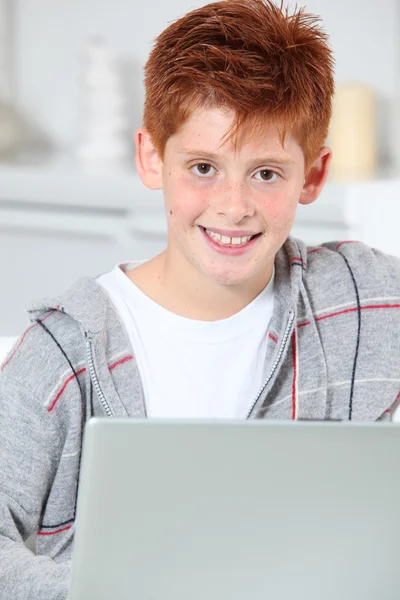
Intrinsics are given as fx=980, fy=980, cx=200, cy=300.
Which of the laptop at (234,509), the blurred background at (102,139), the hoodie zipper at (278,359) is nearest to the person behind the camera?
the laptop at (234,509)

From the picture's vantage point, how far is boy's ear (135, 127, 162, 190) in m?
1.33

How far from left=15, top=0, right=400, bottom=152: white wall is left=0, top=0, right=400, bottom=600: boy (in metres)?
1.82

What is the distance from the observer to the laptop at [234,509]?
0.70 meters

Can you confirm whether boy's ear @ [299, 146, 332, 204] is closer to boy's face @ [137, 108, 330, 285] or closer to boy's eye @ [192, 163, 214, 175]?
boy's face @ [137, 108, 330, 285]

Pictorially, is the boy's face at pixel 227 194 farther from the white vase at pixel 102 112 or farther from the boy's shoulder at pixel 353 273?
the white vase at pixel 102 112

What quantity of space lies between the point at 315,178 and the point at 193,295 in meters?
0.23

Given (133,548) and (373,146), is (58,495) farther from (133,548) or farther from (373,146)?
(373,146)

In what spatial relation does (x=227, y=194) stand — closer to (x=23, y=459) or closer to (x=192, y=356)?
(x=192, y=356)

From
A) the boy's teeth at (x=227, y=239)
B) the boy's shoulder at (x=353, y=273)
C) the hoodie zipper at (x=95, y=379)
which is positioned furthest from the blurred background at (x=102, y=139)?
the hoodie zipper at (x=95, y=379)

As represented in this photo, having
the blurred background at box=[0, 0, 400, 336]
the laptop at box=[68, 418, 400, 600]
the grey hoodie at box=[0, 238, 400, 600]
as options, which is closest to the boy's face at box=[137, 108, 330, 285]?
the grey hoodie at box=[0, 238, 400, 600]

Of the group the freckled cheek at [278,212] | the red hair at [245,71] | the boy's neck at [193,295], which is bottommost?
the boy's neck at [193,295]

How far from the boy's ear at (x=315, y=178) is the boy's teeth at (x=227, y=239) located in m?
0.15

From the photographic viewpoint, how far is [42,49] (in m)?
3.37

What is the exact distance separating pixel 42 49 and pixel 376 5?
44.9 inches
